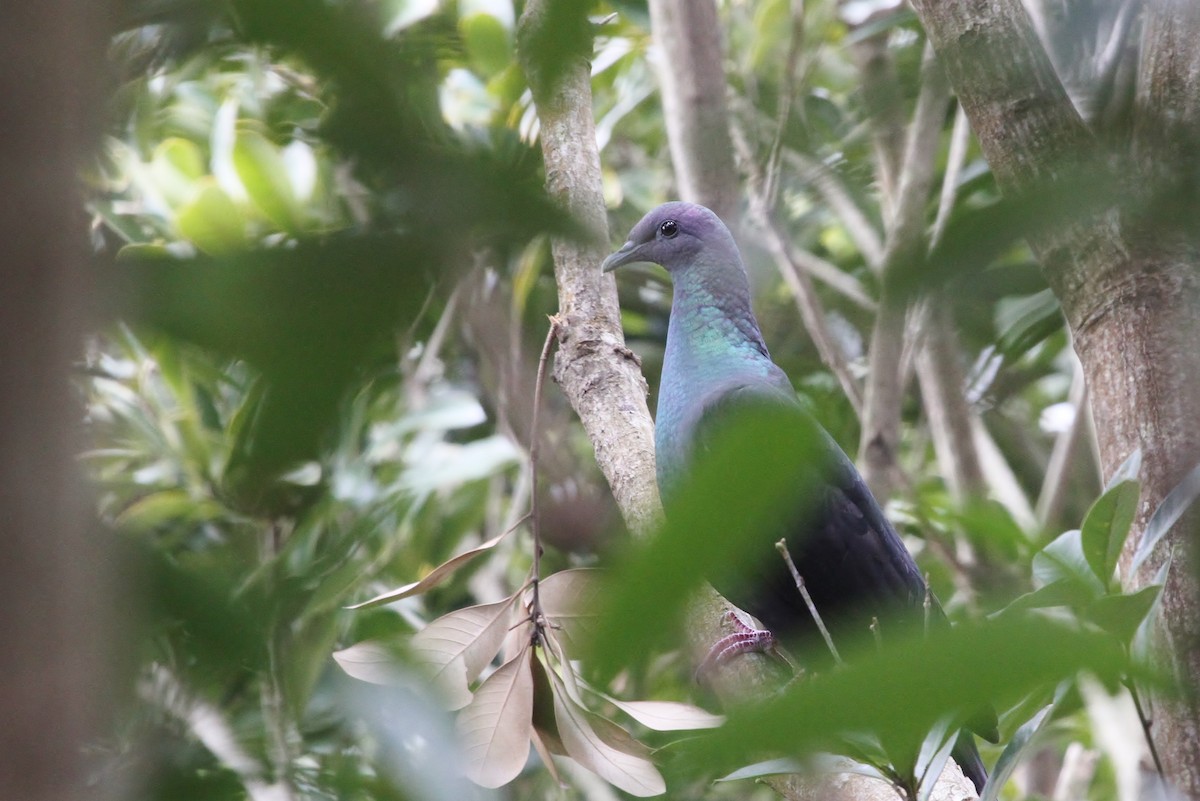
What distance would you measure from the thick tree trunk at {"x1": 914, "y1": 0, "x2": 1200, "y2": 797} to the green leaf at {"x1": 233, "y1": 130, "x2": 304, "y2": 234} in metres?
0.45

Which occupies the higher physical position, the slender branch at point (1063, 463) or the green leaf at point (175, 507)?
the green leaf at point (175, 507)

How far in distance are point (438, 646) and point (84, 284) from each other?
132 centimetres

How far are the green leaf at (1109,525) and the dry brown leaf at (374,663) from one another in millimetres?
822

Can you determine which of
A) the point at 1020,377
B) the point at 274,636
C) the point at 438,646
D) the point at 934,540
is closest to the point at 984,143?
the point at 438,646

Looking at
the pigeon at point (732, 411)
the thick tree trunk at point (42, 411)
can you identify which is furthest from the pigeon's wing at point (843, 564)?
the thick tree trunk at point (42, 411)

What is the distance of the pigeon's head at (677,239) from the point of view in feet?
10.9

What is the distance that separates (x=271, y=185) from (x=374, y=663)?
0.42 metres

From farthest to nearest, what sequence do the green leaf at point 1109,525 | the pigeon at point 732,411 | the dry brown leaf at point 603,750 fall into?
the pigeon at point 732,411, the dry brown leaf at point 603,750, the green leaf at point 1109,525

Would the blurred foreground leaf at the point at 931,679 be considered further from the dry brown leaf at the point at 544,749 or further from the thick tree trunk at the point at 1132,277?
the dry brown leaf at the point at 544,749

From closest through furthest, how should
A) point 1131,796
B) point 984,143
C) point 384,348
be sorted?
point 384,348 < point 984,143 < point 1131,796

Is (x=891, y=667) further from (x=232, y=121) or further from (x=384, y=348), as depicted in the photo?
(x=232, y=121)

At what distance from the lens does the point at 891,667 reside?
0.46 meters

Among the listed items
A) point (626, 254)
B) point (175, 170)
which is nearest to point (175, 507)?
point (175, 170)

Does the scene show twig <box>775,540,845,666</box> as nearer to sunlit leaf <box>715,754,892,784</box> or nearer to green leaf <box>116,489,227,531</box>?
sunlit leaf <box>715,754,892,784</box>
